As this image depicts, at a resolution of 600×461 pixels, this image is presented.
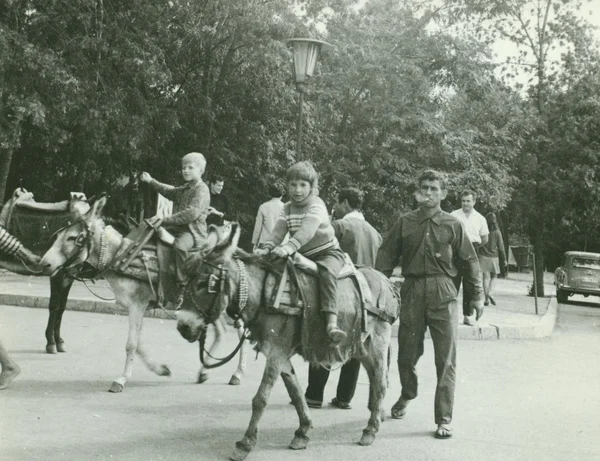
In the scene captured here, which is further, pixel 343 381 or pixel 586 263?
pixel 586 263

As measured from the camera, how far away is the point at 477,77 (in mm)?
23391

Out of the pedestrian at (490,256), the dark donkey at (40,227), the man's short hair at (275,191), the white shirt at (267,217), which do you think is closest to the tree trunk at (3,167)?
the dark donkey at (40,227)

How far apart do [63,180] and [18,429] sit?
21198 millimetres

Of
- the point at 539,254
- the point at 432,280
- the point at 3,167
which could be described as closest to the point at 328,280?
the point at 432,280

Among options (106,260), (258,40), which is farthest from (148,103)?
(106,260)

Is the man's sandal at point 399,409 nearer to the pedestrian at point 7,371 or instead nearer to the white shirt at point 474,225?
the pedestrian at point 7,371

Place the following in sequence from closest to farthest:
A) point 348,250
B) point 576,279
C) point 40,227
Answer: point 348,250 < point 40,227 < point 576,279

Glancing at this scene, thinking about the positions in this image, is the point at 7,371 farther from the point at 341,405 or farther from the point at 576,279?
the point at 576,279

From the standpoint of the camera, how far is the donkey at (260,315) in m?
5.65

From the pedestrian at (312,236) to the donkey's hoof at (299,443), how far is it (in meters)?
0.78

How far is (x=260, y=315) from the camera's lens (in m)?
5.94

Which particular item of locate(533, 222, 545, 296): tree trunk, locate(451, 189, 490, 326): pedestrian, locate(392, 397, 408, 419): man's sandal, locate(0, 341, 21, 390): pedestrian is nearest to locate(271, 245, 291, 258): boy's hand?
locate(392, 397, 408, 419): man's sandal

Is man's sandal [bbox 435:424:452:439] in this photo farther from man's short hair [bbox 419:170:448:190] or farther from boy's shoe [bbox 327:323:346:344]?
man's short hair [bbox 419:170:448:190]

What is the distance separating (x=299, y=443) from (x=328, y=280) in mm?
1254
